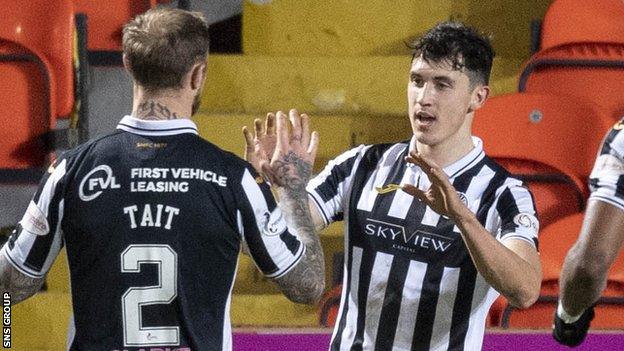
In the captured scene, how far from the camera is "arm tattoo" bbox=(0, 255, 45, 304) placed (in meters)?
2.65

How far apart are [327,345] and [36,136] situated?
1672 millimetres

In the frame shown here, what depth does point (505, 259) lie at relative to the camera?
2.88m

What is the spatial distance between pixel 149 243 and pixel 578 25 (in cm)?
297

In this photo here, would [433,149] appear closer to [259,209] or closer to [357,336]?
[357,336]

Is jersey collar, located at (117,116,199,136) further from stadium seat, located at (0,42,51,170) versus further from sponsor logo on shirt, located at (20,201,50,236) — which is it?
stadium seat, located at (0,42,51,170)

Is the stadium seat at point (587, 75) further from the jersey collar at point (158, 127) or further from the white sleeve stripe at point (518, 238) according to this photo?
the jersey collar at point (158, 127)

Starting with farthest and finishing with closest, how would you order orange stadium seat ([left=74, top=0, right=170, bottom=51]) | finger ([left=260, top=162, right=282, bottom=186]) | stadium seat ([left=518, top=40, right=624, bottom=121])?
1. orange stadium seat ([left=74, top=0, right=170, bottom=51])
2. stadium seat ([left=518, top=40, right=624, bottom=121])
3. finger ([left=260, top=162, right=282, bottom=186])

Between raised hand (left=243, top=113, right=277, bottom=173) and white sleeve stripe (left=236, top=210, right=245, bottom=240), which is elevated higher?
raised hand (left=243, top=113, right=277, bottom=173)

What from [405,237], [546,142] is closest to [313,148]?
[405,237]

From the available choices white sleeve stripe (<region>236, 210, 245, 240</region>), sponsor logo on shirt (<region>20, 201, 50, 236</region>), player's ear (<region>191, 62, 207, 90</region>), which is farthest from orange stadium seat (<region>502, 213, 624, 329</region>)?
sponsor logo on shirt (<region>20, 201, 50, 236</region>)

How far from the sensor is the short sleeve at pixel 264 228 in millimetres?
2605

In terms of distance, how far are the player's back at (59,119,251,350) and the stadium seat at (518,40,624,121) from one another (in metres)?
2.71

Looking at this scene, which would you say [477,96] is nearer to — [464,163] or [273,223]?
[464,163]

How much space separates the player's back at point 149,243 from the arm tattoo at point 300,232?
0.15 meters
